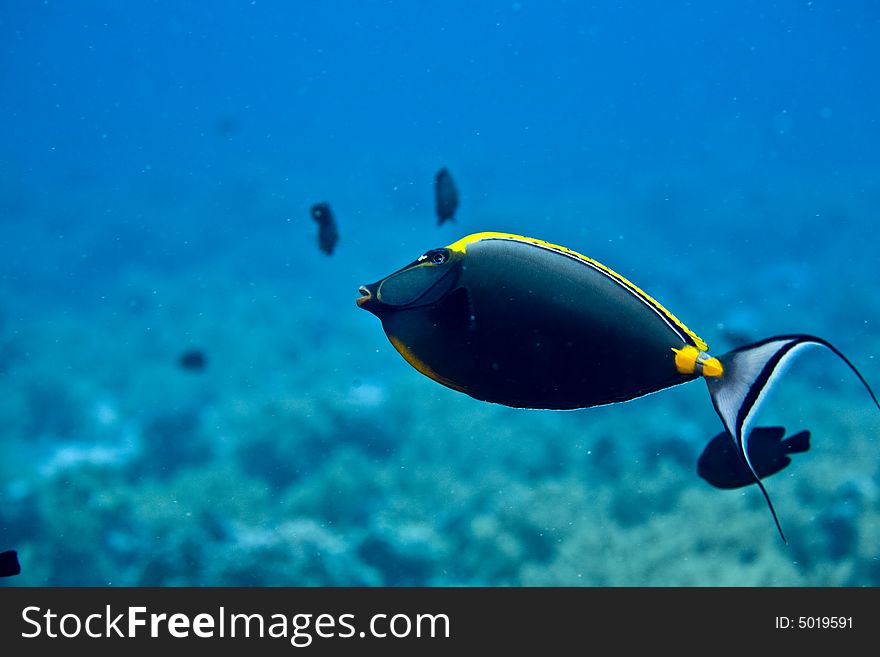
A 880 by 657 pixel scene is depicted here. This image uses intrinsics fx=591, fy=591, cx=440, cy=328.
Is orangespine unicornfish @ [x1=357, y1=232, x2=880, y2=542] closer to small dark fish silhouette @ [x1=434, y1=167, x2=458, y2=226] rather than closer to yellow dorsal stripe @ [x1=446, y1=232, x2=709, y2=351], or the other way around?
yellow dorsal stripe @ [x1=446, y1=232, x2=709, y2=351]

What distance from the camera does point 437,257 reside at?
40.0 inches

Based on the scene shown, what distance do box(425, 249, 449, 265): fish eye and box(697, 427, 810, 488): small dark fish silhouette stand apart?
1.91m

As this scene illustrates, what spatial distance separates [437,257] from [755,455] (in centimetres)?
218

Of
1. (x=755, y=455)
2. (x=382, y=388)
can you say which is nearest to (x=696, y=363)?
(x=755, y=455)

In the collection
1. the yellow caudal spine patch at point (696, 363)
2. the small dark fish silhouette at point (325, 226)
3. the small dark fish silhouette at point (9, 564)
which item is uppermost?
the small dark fish silhouette at point (325, 226)

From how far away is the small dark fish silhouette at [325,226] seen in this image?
4410 millimetres

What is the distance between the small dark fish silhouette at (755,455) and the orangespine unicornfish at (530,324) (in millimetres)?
1679

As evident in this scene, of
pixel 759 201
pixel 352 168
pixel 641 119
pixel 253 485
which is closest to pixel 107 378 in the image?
pixel 253 485

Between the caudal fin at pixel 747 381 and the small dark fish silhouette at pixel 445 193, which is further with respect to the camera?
the small dark fish silhouette at pixel 445 193

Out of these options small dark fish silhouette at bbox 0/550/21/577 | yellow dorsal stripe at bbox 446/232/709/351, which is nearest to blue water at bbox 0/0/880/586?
yellow dorsal stripe at bbox 446/232/709/351

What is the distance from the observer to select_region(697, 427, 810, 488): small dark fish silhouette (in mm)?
2510

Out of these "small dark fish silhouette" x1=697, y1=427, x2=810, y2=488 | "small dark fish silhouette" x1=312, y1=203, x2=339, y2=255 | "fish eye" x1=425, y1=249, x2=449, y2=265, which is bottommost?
"fish eye" x1=425, y1=249, x2=449, y2=265

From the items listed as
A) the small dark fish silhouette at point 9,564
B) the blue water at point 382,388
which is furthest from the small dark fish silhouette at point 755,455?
the small dark fish silhouette at point 9,564

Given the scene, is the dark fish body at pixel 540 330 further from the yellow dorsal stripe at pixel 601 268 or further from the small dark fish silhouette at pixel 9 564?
the small dark fish silhouette at pixel 9 564
